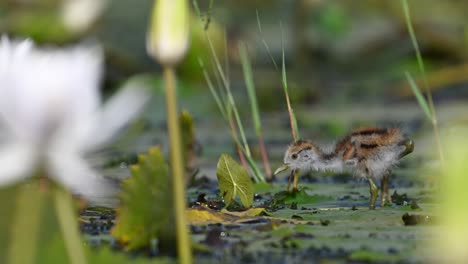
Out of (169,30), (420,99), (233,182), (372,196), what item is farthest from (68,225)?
(420,99)

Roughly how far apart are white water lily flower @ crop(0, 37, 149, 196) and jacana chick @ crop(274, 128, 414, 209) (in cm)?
131

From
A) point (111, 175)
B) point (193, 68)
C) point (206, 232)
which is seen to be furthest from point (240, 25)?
point (206, 232)

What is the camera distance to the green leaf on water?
270 centimetres

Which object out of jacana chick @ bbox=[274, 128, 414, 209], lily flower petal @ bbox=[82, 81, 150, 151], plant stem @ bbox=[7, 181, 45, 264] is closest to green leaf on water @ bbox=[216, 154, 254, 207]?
jacana chick @ bbox=[274, 128, 414, 209]

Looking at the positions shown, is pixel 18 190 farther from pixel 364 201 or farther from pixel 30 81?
pixel 364 201

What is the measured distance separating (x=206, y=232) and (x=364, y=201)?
699mm

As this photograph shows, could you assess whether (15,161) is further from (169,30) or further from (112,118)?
(169,30)

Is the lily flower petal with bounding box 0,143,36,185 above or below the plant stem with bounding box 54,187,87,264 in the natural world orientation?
above

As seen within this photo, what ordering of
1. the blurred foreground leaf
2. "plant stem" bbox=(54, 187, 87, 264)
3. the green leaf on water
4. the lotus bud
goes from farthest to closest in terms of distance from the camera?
the green leaf on water
the blurred foreground leaf
"plant stem" bbox=(54, 187, 87, 264)
the lotus bud

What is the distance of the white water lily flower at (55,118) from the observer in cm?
151

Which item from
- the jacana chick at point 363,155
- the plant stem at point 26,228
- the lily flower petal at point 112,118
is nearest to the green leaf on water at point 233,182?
the jacana chick at point 363,155

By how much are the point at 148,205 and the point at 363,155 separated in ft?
3.15

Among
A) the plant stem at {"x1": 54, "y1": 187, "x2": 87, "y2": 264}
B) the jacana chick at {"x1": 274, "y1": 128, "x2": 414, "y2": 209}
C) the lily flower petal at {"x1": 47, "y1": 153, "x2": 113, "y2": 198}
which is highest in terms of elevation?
the jacana chick at {"x1": 274, "y1": 128, "x2": 414, "y2": 209}

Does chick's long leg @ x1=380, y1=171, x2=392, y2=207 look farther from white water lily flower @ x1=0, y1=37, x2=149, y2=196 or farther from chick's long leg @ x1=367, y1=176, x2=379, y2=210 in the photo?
white water lily flower @ x1=0, y1=37, x2=149, y2=196
